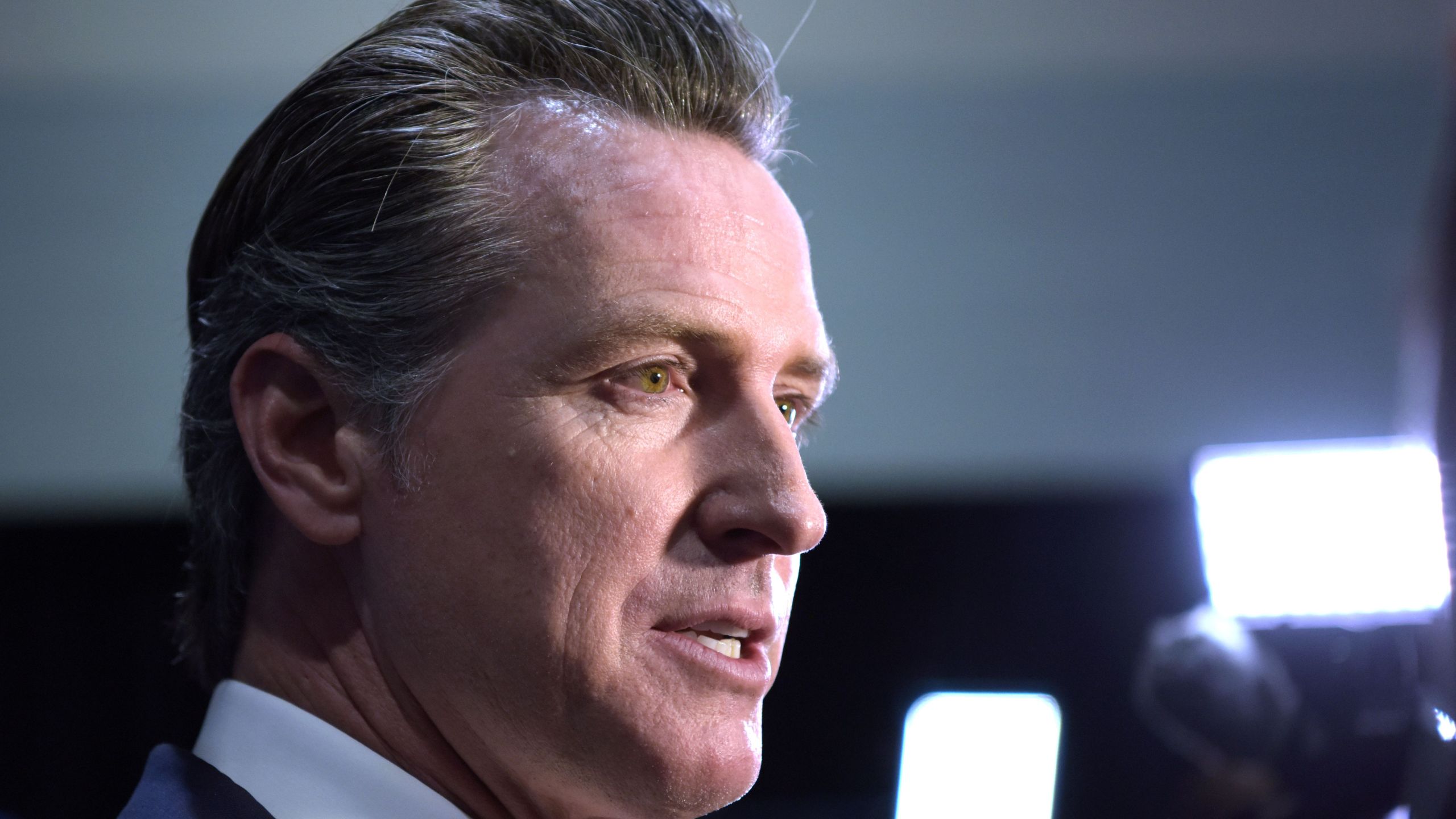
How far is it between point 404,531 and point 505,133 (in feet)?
1.19

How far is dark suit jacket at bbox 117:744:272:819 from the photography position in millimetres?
1042

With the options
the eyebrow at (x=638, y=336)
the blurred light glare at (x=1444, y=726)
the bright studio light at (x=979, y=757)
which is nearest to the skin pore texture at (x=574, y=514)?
the eyebrow at (x=638, y=336)

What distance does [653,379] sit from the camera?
1.08 metres

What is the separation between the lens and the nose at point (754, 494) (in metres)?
1.03

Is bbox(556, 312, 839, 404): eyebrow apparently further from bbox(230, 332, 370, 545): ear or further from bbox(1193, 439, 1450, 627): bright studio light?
bbox(1193, 439, 1450, 627): bright studio light

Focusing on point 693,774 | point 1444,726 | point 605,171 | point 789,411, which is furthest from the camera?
point 789,411

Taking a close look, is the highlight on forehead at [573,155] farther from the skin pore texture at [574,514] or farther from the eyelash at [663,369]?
the eyelash at [663,369]

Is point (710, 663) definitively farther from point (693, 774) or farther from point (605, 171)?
point (605, 171)

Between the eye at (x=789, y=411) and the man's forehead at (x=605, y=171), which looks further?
the eye at (x=789, y=411)

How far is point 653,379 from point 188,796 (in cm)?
52

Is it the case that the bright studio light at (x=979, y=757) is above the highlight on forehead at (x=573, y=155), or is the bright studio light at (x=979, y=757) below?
below

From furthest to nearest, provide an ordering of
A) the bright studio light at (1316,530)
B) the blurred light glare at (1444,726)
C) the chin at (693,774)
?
the bright studio light at (1316,530) < the chin at (693,774) < the blurred light glare at (1444,726)

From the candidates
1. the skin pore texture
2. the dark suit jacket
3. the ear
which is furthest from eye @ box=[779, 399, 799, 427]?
the dark suit jacket

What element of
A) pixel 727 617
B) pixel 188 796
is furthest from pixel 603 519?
pixel 188 796
